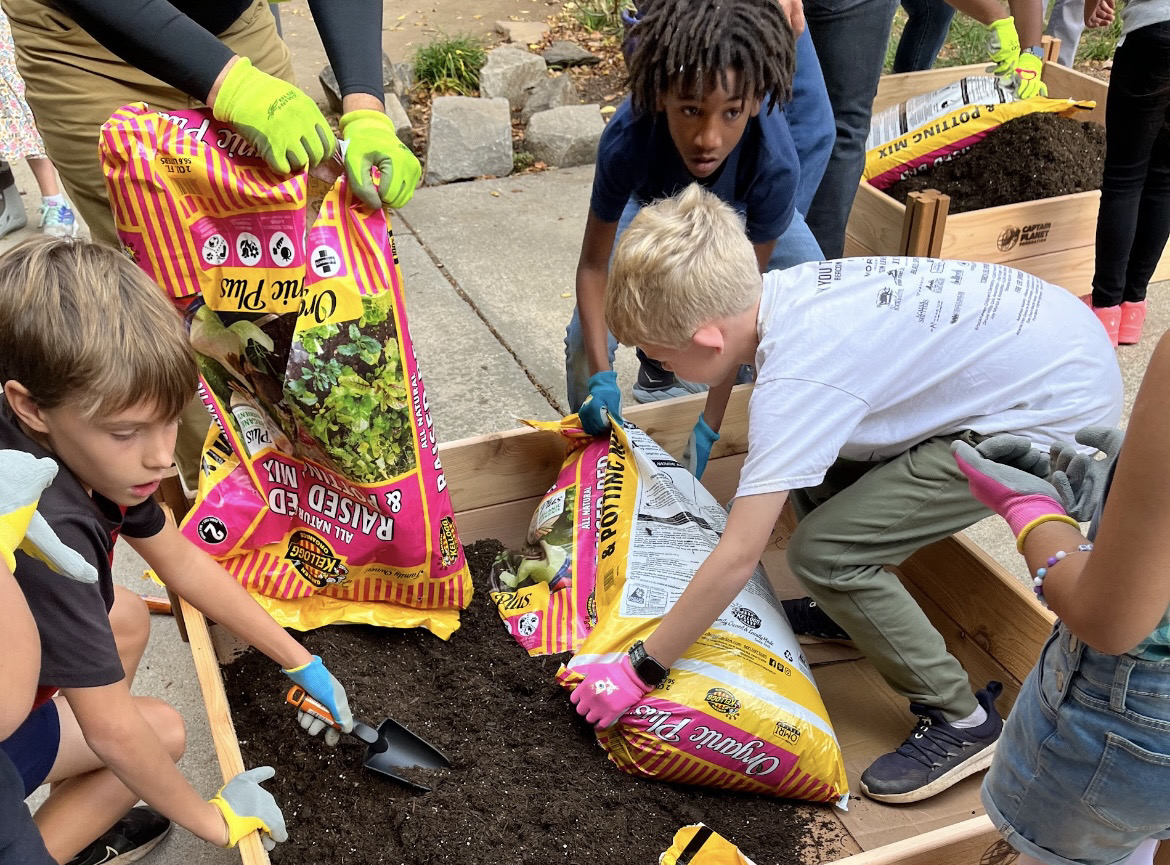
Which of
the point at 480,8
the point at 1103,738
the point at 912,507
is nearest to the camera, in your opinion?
the point at 1103,738

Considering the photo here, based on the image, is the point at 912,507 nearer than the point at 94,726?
No

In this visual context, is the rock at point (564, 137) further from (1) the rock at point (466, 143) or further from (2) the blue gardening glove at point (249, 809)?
(2) the blue gardening glove at point (249, 809)

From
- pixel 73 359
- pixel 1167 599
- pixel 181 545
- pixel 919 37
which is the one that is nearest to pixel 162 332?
pixel 73 359

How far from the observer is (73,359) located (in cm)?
114

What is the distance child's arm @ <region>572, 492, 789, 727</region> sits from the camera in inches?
60.0

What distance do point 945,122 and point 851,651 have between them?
2.06m

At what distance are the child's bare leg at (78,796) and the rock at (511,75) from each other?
13.8 feet

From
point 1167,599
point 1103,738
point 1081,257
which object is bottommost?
point 1081,257

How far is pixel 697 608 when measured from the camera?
61.1 inches

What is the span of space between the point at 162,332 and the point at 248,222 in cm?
47

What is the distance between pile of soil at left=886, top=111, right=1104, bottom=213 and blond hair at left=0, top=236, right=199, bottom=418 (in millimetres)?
2736

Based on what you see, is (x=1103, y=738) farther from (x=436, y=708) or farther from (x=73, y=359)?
(x=73, y=359)

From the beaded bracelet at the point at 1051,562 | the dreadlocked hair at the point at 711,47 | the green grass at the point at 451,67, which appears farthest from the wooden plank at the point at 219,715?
the green grass at the point at 451,67

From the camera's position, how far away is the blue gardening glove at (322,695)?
161 cm
